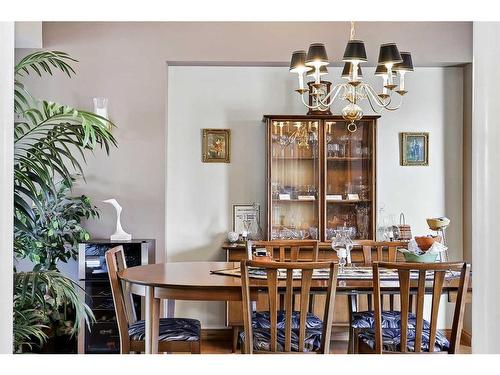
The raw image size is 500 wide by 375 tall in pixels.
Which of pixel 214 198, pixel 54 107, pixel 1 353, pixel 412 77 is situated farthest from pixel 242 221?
pixel 1 353

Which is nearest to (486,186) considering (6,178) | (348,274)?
(6,178)

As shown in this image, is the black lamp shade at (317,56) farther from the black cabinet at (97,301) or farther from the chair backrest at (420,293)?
the black cabinet at (97,301)

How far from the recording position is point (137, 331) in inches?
124

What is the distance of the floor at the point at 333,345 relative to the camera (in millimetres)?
4744

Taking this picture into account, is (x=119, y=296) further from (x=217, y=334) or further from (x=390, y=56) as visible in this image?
(x=217, y=334)

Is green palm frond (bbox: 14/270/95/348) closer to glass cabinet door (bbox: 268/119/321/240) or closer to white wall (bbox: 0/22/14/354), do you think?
white wall (bbox: 0/22/14/354)

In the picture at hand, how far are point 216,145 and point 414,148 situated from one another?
1704 mm

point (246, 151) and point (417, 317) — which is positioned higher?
point (246, 151)

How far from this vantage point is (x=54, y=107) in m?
2.20

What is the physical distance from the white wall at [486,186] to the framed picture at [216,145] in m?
4.37

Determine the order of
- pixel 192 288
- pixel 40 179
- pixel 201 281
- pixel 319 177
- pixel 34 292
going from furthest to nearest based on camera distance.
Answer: pixel 319 177
pixel 201 281
pixel 192 288
pixel 40 179
pixel 34 292

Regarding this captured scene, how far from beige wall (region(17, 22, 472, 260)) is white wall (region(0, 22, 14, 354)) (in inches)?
160

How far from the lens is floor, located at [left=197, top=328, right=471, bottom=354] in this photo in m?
4.74
